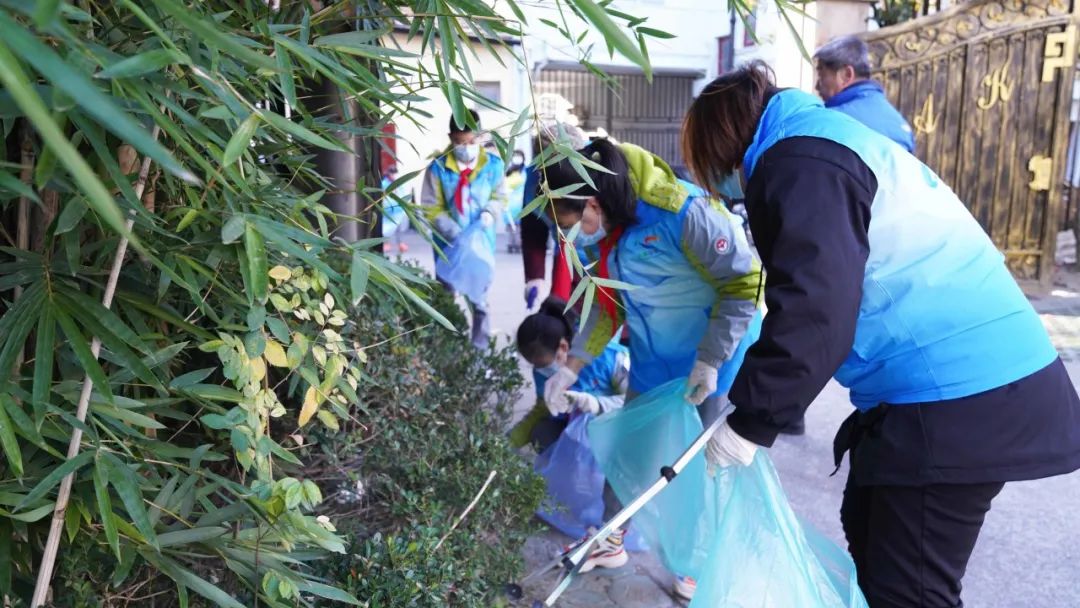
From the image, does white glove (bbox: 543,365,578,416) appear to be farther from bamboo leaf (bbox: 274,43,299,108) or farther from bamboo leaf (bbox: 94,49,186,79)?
bamboo leaf (bbox: 94,49,186,79)

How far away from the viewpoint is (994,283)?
70.3 inches

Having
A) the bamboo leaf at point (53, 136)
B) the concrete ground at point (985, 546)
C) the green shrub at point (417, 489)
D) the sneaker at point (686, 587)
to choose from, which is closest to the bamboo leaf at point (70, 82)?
the bamboo leaf at point (53, 136)

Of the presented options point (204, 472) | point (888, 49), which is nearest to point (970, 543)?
point (204, 472)

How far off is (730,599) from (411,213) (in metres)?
1.09

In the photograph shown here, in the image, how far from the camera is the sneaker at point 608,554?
299cm

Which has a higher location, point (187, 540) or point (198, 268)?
point (198, 268)

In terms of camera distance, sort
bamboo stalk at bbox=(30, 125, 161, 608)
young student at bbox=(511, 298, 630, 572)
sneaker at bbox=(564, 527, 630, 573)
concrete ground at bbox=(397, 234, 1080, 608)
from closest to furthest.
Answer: bamboo stalk at bbox=(30, 125, 161, 608) → concrete ground at bbox=(397, 234, 1080, 608) → sneaker at bbox=(564, 527, 630, 573) → young student at bbox=(511, 298, 630, 572)

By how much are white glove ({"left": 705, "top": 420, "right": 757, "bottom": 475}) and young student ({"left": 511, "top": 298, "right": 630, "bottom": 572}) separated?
1042 millimetres

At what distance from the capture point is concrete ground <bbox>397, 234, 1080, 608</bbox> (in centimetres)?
283

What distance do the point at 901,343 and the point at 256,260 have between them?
48.1 inches

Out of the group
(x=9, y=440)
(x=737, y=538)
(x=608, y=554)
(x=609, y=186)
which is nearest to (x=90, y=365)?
(x=9, y=440)

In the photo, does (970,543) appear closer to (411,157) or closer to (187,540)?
(187,540)

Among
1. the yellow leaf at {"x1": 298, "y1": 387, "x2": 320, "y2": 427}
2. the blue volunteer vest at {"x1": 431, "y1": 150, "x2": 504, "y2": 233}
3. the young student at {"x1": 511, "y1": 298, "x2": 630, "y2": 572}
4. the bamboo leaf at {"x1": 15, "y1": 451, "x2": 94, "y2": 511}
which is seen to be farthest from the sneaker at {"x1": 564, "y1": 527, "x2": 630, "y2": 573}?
the blue volunteer vest at {"x1": 431, "y1": 150, "x2": 504, "y2": 233}

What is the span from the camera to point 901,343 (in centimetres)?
175
